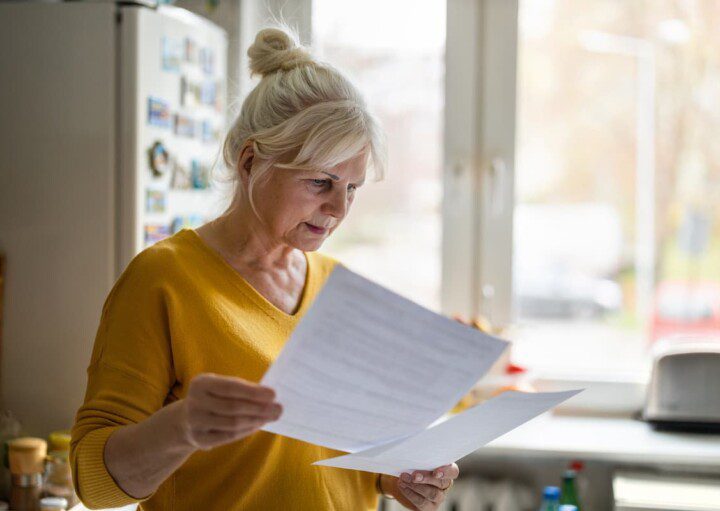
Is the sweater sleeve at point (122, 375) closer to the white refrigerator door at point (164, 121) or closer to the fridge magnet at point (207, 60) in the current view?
the white refrigerator door at point (164, 121)

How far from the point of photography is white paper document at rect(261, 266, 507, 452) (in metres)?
0.80

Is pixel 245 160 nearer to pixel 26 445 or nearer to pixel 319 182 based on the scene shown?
pixel 319 182

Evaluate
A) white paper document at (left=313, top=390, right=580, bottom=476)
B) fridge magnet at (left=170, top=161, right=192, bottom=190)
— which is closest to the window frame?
fridge magnet at (left=170, top=161, right=192, bottom=190)

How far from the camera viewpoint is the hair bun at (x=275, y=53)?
121 cm

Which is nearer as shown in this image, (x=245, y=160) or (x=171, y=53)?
(x=245, y=160)

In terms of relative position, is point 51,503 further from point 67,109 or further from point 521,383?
point 521,383

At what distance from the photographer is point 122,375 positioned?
3.26 ft

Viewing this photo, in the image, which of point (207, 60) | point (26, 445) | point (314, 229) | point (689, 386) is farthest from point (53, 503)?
point (689, 386)

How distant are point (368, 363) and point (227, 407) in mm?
140

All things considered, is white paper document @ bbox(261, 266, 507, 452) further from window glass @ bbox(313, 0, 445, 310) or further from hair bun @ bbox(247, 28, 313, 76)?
window glass @ bbox(313, 0, 445, 310)

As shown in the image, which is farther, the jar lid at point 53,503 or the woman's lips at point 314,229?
the jar lid at point 53,503

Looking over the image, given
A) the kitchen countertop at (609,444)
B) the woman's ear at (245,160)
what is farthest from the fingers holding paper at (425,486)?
the kitchen countertop at (609,444)

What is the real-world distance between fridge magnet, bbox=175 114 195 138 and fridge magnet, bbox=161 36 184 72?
11cm

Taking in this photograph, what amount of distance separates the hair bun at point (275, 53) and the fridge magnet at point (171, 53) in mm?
676
